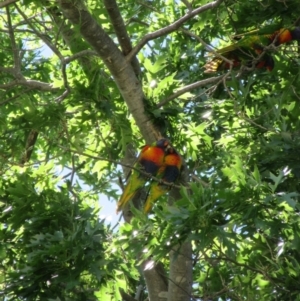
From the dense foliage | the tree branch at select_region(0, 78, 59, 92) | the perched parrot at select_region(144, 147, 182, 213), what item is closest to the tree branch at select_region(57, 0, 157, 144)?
the dense foliage

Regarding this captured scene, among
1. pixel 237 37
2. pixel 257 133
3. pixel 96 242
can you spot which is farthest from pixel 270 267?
pixel 237 37

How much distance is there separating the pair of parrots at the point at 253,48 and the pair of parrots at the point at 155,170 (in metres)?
0.85

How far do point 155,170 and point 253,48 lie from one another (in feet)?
4.23

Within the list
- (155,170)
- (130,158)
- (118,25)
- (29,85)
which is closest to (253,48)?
(118,25)

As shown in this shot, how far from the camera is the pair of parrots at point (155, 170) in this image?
557 cm

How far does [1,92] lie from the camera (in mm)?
5840

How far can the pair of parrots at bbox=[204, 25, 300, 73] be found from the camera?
5.35 m

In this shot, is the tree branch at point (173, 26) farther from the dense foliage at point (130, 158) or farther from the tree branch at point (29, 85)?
the tree branch at point (29, 85)

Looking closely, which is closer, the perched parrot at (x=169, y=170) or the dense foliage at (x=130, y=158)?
the dense foliage at (x=130, y=158)

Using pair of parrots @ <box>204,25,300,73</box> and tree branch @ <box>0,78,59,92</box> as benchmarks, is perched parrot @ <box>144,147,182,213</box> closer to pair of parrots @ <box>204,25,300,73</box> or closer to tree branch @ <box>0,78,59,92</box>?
pair of parrots @ <box>204,25,300,73</box>

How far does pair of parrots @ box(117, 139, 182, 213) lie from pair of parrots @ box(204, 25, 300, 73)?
2.79 ft

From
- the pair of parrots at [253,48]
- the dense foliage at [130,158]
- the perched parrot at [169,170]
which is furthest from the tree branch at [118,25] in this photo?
the perched parrot at [169,170]

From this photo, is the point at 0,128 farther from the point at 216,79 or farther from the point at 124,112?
A: the point at 216,79

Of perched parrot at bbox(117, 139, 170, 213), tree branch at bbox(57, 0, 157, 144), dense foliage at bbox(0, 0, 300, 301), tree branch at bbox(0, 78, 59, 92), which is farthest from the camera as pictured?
perched parrot at bbox(117, 139, 170, 213)
